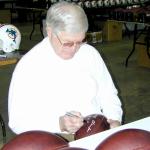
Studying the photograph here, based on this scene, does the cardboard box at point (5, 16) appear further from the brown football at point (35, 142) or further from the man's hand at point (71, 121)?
the brown football at point (35, 142)

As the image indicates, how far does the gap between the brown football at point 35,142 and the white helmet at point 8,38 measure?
2394 mm

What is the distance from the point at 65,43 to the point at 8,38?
1.84 meters

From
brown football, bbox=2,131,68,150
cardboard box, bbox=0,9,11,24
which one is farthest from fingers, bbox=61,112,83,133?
cardboard box, bbox=0,9,11,24

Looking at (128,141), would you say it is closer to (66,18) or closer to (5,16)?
(66,18)

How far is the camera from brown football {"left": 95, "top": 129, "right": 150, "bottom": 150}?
3.66 ft

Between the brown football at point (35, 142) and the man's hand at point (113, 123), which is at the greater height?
the brown football at point (35, 142)

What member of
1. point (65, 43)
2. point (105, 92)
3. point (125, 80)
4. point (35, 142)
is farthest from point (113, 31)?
point (35, 142)

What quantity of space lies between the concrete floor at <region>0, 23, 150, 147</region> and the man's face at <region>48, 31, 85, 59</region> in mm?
1811

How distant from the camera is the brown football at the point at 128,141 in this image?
112 cm

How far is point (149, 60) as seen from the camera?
6164 mm

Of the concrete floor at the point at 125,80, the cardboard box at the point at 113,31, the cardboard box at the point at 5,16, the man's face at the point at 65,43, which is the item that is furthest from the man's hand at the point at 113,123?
the cardboard box at the point at 5,16

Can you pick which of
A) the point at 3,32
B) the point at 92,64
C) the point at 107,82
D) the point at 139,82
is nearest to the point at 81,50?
the point at 92,64

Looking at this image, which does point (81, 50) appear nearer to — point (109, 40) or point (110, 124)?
point (110, 124)

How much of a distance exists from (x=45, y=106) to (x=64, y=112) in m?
0.10
